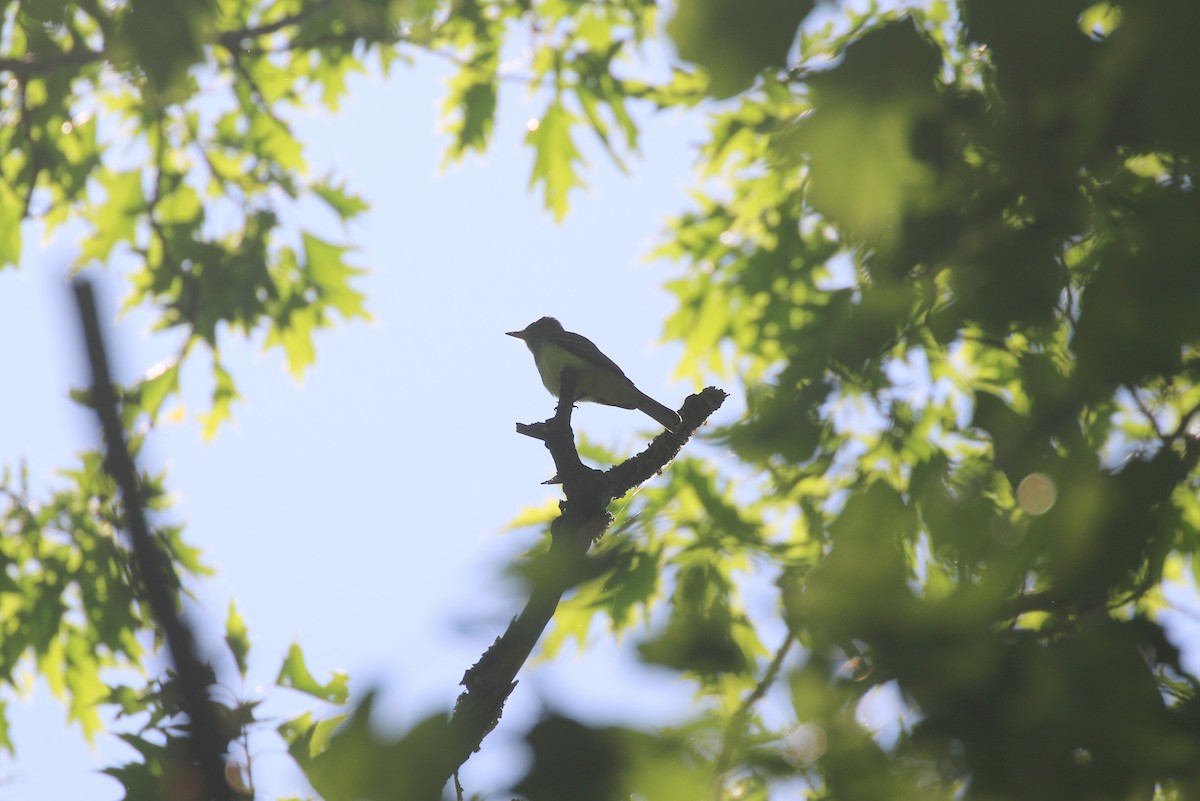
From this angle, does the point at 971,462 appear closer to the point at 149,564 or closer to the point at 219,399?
the point at 149,564

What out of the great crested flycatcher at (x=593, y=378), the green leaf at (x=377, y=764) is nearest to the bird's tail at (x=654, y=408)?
the great crested flycatcher at (x=593, y=378)

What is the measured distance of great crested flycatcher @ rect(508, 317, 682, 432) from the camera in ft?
A: 18.5

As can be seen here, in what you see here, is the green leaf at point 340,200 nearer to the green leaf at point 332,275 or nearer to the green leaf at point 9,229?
the green leaf at point 332,275

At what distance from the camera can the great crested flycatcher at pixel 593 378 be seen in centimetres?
562

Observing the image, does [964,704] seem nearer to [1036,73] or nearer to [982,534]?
[982,534]

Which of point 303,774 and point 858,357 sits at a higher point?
point 858,357

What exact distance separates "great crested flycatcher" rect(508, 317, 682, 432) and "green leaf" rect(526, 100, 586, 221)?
4.56 feet

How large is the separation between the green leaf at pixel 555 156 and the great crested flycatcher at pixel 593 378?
1390 mm

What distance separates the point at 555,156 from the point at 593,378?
221cm

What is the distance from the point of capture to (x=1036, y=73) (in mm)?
1203

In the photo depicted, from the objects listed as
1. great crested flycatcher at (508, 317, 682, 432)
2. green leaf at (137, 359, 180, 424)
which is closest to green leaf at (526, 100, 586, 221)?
great crested flycatcher at (508, 317, 682, 432)

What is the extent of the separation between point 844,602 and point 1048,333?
67 centimetres

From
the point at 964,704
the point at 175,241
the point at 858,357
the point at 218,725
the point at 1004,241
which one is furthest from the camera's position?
the point at 175,241

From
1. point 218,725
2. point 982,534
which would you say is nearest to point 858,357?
point 982,534
